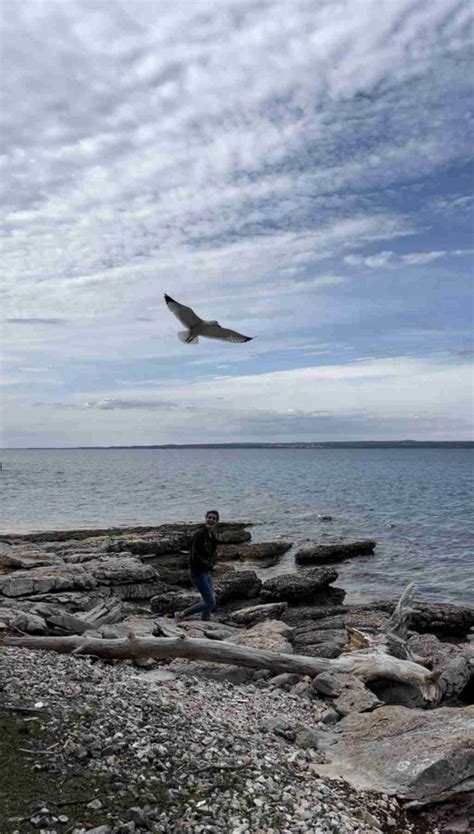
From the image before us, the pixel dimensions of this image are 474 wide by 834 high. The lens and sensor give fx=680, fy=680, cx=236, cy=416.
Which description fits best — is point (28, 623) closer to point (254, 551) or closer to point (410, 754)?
point (410, 754)

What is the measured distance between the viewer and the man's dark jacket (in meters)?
15.5

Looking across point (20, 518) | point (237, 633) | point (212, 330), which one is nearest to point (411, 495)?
point (20, 518)

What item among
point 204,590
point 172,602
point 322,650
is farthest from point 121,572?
point 322,650

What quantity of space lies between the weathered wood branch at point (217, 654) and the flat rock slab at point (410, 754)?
2.29m

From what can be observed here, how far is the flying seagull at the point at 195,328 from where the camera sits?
1018 centimetres

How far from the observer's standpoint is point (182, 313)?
402 inches

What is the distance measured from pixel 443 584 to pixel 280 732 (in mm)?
19812

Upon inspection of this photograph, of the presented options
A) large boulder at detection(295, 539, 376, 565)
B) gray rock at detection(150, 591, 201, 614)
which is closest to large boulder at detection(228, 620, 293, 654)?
gray rock at detection(150, 591, 201, 614)

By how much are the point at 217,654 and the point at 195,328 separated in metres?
5.70

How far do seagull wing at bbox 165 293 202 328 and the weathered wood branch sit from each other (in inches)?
220

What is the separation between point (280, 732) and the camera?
30.3 ft

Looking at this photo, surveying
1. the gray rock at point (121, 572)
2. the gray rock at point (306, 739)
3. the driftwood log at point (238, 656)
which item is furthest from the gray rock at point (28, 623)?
the gray rock at point (121, 572)

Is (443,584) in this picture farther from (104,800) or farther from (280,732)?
(104,800)

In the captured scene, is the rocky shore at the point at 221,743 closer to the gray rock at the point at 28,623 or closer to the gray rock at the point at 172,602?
the gray rock at the point at 28,623
